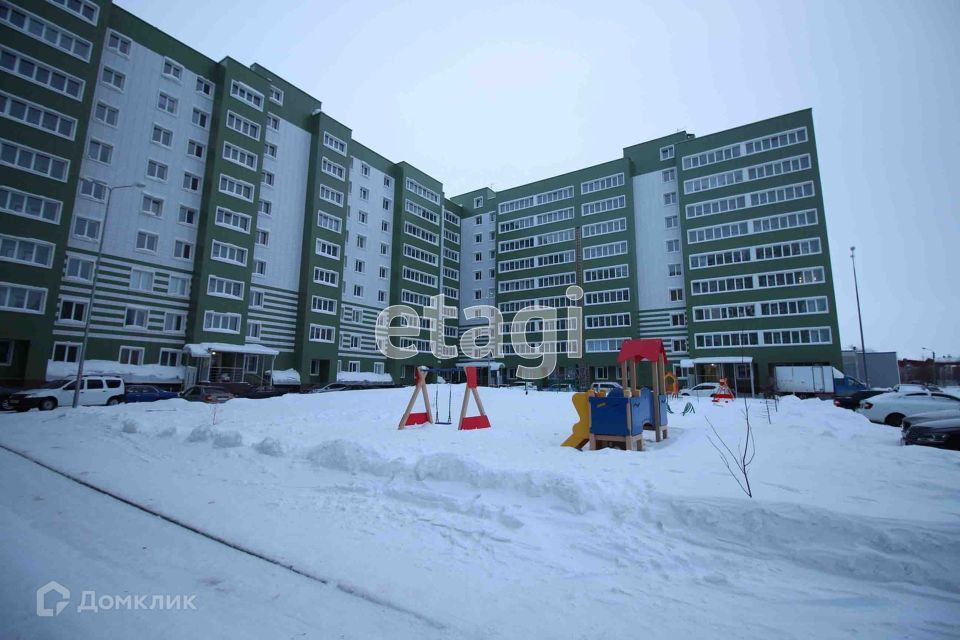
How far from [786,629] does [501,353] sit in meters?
63.7

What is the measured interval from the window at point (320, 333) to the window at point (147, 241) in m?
14.3

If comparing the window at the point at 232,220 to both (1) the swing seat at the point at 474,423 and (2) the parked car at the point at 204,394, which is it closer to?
(2) the parked car at the point at 204,394

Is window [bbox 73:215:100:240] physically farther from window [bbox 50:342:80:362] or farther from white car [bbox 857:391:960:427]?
white car [bbox 857:391:960:427]

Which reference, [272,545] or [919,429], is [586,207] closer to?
[919,429]

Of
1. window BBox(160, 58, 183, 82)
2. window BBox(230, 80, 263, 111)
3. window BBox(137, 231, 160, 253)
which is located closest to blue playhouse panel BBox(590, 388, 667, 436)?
window BBox(137, 231, 160, 253)

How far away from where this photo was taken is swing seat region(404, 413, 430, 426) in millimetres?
16125

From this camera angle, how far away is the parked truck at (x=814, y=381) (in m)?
41.2

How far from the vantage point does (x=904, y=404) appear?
18.2 metres

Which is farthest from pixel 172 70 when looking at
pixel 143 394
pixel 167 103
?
pixel 143 394

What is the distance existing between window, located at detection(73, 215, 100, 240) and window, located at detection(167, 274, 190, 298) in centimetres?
541

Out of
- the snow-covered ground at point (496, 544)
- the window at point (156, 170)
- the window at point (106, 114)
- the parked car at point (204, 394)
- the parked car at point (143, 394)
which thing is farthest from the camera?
the window at point (156, 170)

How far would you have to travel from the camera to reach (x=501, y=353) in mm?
67250

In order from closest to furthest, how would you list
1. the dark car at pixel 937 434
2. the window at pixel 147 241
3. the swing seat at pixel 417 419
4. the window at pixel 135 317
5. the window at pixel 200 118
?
1. the dark car at pixel 937 434
2. the swing seat at pixel 417 419
3. the window at pixel 135 317
4. the window at pixel 147 241
5. the window at pixel 200 118

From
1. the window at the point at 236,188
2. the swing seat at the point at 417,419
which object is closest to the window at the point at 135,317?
the window at the point at 236,188
